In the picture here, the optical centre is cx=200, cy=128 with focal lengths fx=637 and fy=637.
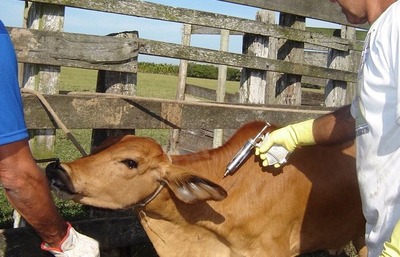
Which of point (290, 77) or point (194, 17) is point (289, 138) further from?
point (290, 77)

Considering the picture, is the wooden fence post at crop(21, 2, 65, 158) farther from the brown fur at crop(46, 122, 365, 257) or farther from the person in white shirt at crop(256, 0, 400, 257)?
the person in white shirt at crop(256, 0, 400, 257)

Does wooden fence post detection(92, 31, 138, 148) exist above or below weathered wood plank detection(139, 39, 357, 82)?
below

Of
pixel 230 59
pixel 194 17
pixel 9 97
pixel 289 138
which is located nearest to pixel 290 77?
pixel 230 59

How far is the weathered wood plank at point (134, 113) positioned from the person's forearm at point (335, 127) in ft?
3.44

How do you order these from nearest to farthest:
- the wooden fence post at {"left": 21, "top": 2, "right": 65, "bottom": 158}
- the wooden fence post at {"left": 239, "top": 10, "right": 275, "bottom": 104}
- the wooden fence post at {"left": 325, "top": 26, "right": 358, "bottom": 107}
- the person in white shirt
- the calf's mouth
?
the person in white shirt < the calf's mouth < the wooden fence post at {"left": 21, "top": 2, "right": 65, "bottom": 158} < the wooden fence post at {"left": 239, "top": 10, "right": 275, "bottom": 104} < the wooden fence post at {"left": 325, "top": 26, "right": 358, "bottom": 107}

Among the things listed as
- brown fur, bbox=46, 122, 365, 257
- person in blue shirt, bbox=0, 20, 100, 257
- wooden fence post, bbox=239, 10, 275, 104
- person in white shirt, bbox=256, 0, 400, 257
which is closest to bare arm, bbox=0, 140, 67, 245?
person in blue shirt, bbox=0, 20, 100, 257

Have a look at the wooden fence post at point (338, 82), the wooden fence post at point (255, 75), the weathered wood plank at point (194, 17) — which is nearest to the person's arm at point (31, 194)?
the weathered wood plank at point (194, 17)

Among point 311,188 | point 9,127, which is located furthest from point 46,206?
point 311,188

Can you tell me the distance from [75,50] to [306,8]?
3.02 meters

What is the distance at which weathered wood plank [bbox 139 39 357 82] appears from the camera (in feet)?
15.9

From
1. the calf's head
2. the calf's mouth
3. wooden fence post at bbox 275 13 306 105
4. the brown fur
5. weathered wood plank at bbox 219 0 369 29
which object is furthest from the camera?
wooden fence post at bbox 275 13 306 105

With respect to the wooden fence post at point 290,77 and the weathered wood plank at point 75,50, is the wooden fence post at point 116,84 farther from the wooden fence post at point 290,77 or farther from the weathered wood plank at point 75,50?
→ the wooden fence post at point 290,77

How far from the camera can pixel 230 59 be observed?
221 inches

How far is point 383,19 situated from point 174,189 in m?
1.89
